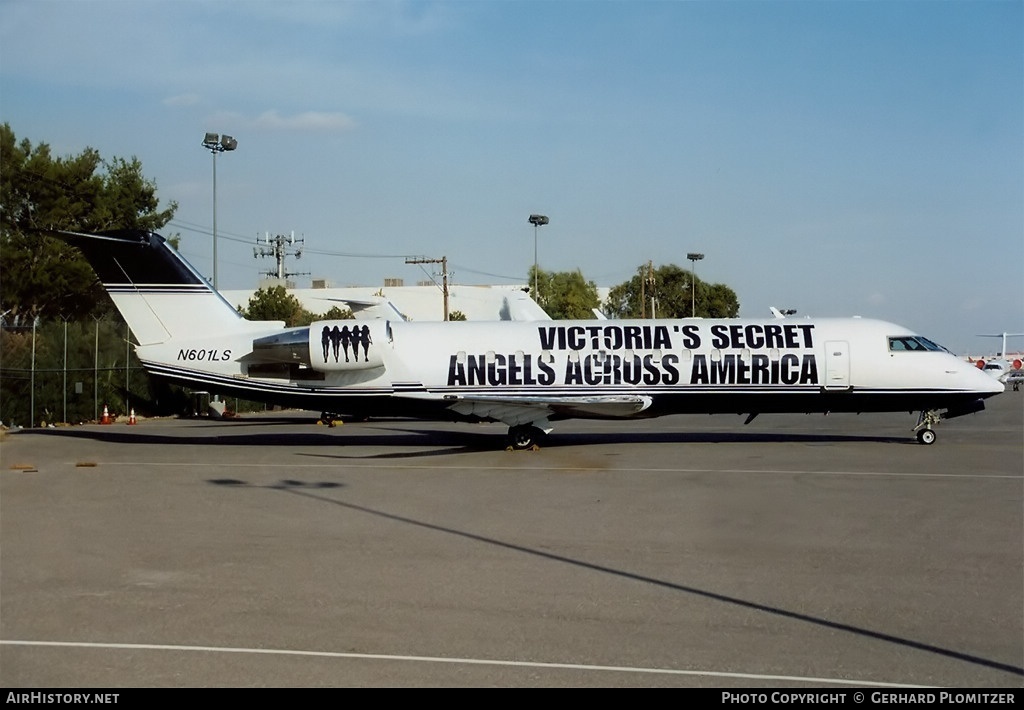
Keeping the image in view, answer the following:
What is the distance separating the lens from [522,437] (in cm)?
2414

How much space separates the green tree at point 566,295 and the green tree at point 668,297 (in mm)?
2557

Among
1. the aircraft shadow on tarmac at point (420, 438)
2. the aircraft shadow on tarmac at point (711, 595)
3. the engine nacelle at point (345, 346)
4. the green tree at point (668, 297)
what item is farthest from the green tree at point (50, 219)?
the green tree at point (668, 297)

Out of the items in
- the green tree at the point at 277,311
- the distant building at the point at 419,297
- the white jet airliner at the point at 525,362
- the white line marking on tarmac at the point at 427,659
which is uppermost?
the distant building at the point at 419,297

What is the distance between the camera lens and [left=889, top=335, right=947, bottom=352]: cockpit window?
80.3 feet

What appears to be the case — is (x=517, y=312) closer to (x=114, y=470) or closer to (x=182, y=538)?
(x=114, y=470)

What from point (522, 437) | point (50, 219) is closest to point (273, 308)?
point (50, 219)

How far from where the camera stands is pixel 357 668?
7234mm

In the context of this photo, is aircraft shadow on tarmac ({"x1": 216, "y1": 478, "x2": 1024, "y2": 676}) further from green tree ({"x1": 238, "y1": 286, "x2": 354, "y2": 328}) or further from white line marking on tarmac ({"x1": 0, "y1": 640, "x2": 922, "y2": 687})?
green tree ({"x1": 238, "y1": 286, "x2": 354, "y2": 328})

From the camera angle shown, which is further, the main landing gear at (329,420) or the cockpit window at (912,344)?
the main landing gear at (329,420)

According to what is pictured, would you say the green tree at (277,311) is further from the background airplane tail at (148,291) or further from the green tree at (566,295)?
the background airplane tail at (148,291)

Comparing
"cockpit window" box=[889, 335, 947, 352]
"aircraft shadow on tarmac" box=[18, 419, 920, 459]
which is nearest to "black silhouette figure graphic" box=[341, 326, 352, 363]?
"aircraft shadow on tarmac" box=[18, 419, 920, 459]

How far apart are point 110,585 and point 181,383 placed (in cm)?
1583

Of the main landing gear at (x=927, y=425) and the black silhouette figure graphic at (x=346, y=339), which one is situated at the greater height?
the black silhouette figure graphic at (x=346, y=339)

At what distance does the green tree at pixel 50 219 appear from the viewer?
46.3 metres
